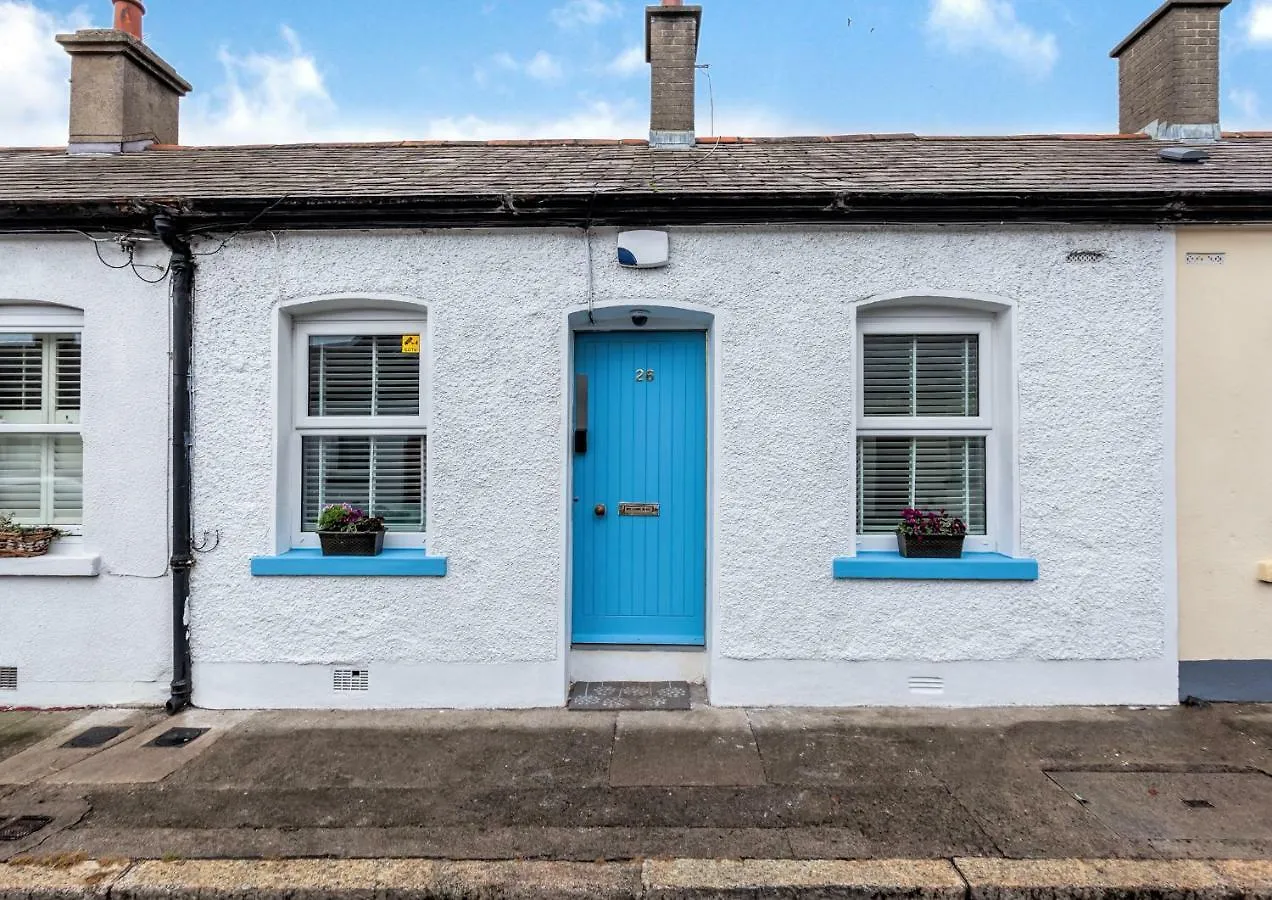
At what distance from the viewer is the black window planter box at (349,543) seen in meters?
4.60

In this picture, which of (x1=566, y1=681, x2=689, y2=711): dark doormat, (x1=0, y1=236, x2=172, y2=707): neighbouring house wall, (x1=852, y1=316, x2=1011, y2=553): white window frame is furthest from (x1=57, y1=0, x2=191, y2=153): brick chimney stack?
(x1=852, y1=316, x2=1011, y2=553): white window frame

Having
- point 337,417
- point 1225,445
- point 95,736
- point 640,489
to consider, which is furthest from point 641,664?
point 1225,445

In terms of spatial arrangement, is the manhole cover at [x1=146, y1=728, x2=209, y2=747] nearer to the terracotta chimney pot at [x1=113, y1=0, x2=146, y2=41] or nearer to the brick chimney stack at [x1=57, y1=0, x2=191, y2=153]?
the brick chimney stack at [x1=57, y1=0, x2=191, y2=153]

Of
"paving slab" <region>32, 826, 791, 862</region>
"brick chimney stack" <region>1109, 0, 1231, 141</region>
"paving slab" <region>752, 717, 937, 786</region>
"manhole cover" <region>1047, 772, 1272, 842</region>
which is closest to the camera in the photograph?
"paving slab" <region>32, 826, 791, 862</region>

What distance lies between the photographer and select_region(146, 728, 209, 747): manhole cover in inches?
160

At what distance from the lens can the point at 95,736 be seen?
4.19 meters

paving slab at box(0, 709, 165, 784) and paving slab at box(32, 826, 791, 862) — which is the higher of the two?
paving slab at box(0, 709, 165, 784)

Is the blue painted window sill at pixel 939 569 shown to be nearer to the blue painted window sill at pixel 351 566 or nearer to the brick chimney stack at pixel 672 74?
the blue painted window sill at pixel 351 566

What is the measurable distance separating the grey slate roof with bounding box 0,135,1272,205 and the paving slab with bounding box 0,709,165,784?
3.49 m

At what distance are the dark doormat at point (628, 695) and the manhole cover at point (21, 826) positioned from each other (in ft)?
9.11

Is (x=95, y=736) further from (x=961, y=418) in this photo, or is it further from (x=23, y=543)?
(x=961, y=418)

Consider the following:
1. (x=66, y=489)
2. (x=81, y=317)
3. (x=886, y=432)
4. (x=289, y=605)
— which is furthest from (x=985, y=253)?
Result: (x=66, y=489)

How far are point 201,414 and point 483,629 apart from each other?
2490 millimetres

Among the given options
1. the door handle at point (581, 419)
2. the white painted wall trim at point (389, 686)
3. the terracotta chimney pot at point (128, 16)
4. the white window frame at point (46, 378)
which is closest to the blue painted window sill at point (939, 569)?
the door handle at point (581, 419)
